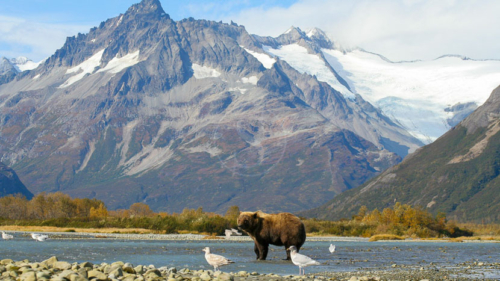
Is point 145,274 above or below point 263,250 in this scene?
below

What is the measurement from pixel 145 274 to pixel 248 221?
11.4m

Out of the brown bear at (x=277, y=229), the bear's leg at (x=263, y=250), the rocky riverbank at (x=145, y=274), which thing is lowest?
the rocky riverbank at (x=145, y=274)

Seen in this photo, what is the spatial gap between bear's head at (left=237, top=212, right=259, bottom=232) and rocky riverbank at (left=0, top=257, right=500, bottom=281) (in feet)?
21.2

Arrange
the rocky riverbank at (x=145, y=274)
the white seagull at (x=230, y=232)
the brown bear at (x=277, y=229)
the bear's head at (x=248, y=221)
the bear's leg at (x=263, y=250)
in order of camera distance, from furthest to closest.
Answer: the white seagull at (x=230, y=232) → the bear's leg at (x=263, y=250) → the brown bear at (x=277, y=229) → the bear's head at (x=248, y=221) → the rocky riverbank at (x=145, y=274)

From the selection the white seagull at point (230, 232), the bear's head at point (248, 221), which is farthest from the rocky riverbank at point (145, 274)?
the white seagull at point (230, 232)

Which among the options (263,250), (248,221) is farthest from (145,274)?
(263,250)

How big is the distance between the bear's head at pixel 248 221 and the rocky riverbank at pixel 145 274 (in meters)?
6.47

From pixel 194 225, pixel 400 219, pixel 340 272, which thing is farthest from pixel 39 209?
pixel 340 272

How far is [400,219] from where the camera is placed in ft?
395

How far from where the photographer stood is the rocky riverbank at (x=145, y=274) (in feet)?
91.8

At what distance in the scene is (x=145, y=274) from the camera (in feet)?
99.0

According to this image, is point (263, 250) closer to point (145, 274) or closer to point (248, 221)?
point (248, 221)

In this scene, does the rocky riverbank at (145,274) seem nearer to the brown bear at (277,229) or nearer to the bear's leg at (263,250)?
the brown bear at (277,229)

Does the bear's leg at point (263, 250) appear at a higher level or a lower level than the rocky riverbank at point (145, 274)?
higher
